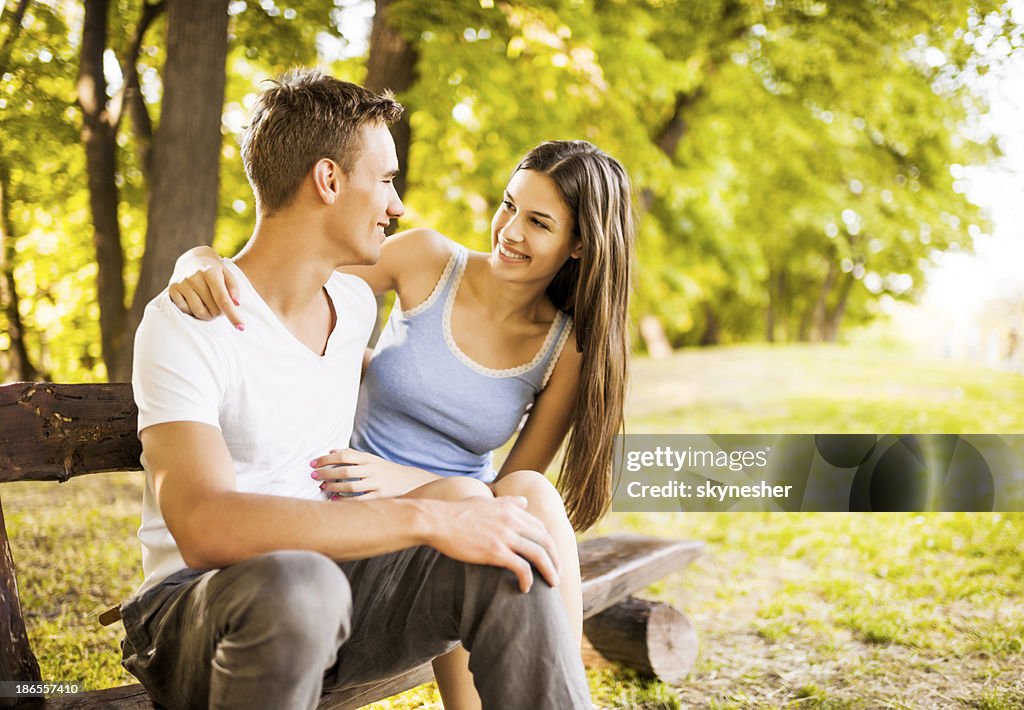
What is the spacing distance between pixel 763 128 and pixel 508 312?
7098mm

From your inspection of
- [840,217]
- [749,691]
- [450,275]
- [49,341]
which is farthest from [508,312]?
[840,217]

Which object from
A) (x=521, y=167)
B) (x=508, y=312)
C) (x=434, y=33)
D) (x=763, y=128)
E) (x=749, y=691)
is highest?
(x=763, y=128)

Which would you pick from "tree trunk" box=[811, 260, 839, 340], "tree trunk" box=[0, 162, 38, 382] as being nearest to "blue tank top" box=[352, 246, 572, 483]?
"tree trunk" box=[0, 162, 38, 382]

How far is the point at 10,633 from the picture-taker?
173cm

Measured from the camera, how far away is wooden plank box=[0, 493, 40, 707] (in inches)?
67.3

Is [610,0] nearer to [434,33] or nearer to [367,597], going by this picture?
[434,33]

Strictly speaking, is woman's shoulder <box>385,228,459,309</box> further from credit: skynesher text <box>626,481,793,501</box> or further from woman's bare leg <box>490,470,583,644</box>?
credit: skynesher text <box>626,481,793,501</box>

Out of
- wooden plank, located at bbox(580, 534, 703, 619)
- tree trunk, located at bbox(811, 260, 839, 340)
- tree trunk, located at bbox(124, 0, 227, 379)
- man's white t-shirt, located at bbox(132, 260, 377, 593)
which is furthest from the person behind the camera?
tree trunk, located at bbox(811, 260, 839, 340)

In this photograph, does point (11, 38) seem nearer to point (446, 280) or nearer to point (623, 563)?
point (446, 280)

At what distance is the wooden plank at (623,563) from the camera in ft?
8.21

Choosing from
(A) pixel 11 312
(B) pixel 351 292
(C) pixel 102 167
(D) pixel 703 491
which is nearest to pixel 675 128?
(D) pixel 703 491

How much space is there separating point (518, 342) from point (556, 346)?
0.31ft

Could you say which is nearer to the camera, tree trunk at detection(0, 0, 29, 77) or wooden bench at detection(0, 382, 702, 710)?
wooden bench at detection(0, 382, 702, 710)

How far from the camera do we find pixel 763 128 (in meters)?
8.75
